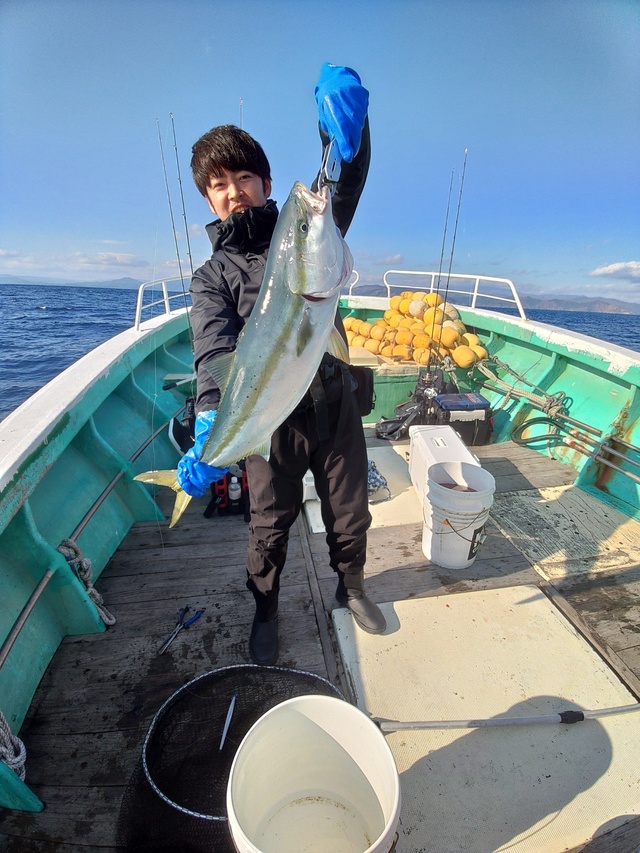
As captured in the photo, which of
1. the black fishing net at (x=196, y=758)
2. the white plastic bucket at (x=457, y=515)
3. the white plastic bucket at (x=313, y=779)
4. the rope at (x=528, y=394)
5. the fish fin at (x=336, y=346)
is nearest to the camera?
the white plastic bucket at (x=313, y=779)

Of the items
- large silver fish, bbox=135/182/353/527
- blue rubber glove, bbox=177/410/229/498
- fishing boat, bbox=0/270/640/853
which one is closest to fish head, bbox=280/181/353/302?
large silver fish, bbox=135/182/353/527

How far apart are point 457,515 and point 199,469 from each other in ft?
6.44

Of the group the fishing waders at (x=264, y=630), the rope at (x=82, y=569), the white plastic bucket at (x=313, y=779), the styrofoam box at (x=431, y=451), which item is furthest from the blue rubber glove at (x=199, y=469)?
the styrofoam box at (x=431, y=451)

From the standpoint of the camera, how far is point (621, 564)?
3344 millimetres

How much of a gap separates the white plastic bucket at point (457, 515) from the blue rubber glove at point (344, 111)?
7.47ft

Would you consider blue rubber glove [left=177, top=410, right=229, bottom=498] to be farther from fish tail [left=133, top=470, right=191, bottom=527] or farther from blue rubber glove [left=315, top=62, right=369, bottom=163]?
blue rubber glove [left=315, top=62, right=369, bottom=163]

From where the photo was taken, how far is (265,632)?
254 cm

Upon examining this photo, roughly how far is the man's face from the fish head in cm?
64

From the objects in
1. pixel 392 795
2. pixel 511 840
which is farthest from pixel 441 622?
pixel 392 795

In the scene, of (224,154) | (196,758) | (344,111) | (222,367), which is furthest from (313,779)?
(344,111)

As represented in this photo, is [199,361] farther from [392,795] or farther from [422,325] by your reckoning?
[422,325]

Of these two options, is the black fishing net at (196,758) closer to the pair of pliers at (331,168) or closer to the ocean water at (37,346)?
the pair of pliers at (331,168)

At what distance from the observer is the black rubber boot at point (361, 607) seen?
8.66ft

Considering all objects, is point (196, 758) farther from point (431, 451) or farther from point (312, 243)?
point (431, 451)
